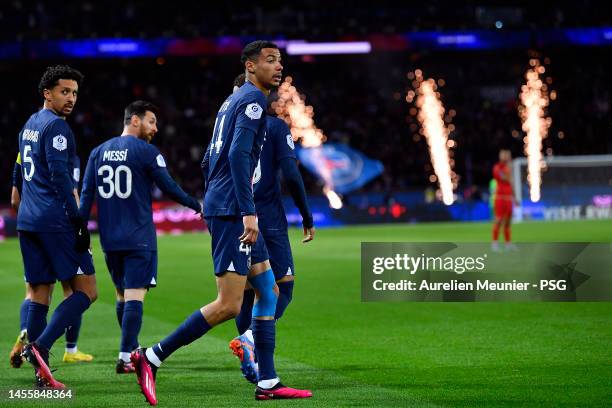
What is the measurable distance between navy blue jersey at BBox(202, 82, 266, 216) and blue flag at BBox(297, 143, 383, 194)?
3160 cm

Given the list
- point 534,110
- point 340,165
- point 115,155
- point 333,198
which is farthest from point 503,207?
point 534,110

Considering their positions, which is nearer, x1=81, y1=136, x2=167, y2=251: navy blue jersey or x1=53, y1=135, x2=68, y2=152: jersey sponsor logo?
x1=53, y1=135, x2=68, y2=152: jersey sponsor logo

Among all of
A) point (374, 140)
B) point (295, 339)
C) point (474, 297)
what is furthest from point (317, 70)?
point (295, 339)

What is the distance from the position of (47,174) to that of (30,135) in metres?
0.33

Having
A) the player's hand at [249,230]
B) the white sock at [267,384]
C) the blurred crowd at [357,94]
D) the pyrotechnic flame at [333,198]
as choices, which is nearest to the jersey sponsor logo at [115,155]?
the player's hand at [249,230]

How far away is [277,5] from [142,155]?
38298 mm

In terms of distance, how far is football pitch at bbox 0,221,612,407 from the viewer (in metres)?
6.63

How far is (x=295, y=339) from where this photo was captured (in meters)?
9.66

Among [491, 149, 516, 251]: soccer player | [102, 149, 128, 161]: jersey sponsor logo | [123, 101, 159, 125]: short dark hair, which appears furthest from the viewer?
[491, 149, 516, 251]: soccer player

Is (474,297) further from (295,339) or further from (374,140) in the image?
(374,140)

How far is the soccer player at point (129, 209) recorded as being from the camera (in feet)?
24.9

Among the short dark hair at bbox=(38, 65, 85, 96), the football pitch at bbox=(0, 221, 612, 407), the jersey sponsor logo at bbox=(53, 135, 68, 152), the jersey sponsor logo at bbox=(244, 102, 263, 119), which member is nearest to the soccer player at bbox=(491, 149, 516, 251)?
the football pitch at bbox=(0, 221, 612, 407)

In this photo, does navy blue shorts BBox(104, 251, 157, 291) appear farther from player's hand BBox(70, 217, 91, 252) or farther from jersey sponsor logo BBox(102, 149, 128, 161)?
jersey sponsor logo BBox(102, 149, 128, 161)

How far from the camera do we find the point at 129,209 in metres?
7.64
